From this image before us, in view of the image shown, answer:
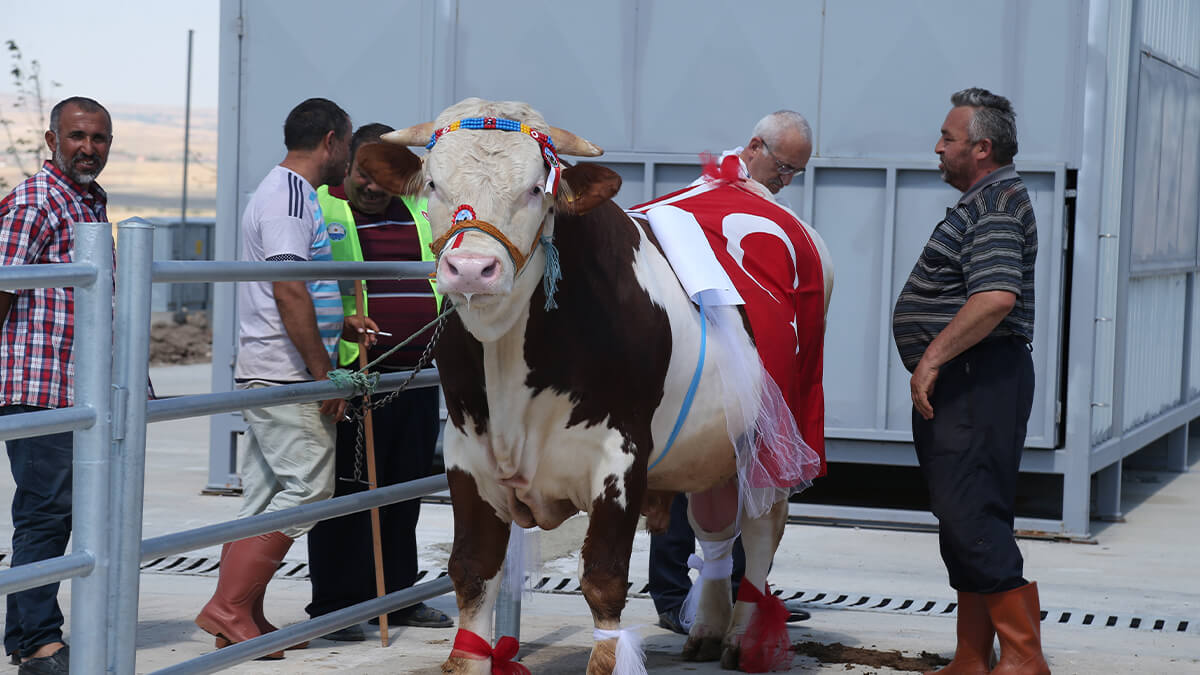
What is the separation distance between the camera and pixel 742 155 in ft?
19.3

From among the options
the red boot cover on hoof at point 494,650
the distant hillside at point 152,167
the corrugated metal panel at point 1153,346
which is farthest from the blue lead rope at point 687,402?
the distant hillside at point 152,167

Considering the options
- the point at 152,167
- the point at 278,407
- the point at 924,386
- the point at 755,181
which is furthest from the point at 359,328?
the point at 152,167

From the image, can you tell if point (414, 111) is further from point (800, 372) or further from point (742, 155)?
point (800, 372)

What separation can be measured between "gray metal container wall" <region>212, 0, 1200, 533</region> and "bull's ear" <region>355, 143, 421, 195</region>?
448 centimetres

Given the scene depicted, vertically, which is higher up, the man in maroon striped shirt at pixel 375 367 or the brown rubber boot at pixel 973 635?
the man in maroon striped shirt at pixel 375 367

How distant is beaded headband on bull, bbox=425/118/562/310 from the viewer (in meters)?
3.45

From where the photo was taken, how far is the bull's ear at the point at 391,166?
3.83 meters

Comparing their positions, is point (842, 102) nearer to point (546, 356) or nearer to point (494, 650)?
point (546, 356)

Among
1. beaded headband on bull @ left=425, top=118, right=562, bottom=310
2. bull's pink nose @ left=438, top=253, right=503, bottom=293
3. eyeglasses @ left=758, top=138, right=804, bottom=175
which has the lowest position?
bull's pink nose @ left=438, top=253, right=503, bottom=293

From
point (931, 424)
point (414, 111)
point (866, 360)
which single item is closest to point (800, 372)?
point (931, 424)

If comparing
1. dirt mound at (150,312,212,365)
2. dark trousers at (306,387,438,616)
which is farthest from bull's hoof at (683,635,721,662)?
dirt mound at (150,312,212,365)

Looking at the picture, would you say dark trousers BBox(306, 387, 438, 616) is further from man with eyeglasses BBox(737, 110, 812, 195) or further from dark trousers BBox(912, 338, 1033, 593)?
dark trousers BBox(912, 338, 1033, 593)

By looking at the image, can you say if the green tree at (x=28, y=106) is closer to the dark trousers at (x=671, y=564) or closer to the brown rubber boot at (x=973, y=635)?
the dark trousers at (x=671, y=564)

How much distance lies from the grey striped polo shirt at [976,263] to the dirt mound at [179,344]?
1428 cm
